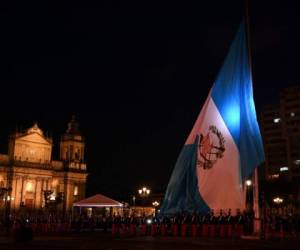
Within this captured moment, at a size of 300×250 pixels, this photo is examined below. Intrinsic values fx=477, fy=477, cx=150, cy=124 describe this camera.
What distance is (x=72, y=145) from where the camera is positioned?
88.4 meters

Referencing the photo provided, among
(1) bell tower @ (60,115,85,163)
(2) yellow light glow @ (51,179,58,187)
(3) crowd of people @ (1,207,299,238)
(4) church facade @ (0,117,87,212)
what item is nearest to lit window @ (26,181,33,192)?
(4) church facade @ (0,117,87,212)

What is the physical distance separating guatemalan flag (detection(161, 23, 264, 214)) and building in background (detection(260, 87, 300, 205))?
9480cm

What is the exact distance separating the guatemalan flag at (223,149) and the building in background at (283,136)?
94.8m

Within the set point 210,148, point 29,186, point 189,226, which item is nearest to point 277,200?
point 189,226

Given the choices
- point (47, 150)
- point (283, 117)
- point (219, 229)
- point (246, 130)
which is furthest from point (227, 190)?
point (283, 117)

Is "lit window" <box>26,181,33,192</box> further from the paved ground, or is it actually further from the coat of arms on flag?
the coat of arms on flag

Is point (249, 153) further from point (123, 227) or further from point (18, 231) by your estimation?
point (123, 227)

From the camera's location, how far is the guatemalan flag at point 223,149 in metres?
18.2

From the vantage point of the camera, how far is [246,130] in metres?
18.4

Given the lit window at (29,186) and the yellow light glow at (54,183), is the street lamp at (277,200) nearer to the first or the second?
the yellow light glow at (54,183)

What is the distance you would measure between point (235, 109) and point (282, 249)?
560cm

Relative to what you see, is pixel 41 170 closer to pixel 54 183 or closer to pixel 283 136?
pixel 54 183

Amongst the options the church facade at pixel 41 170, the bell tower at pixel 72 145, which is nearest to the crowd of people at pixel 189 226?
the church facade at pixel 41 170

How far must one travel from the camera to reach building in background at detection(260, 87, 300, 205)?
11431 centimetres
